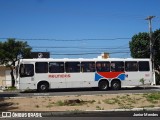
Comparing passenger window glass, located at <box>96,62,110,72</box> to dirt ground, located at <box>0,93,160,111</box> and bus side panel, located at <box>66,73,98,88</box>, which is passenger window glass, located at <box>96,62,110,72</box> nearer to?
bus side panel, located at <box>66,73,98,88</box>

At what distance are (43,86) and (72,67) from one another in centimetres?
297

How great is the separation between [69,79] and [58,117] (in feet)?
48.4

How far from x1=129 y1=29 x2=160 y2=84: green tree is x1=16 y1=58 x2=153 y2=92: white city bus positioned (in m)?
12.0

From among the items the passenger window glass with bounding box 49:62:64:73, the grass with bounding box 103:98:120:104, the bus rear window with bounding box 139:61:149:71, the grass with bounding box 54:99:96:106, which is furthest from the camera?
the bus rear window with bounding box 139:61:149:71

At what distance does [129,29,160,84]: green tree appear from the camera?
1714 inches

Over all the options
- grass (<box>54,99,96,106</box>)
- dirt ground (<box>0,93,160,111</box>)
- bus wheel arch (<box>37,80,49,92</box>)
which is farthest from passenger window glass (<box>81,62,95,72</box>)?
grass (<box>54,99,96,106</box>)

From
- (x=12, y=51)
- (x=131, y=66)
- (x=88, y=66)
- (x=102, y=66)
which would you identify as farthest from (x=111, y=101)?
(x=12, y=51)

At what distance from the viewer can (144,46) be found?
43938mm

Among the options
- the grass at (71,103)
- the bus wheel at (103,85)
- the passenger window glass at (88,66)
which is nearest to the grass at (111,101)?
the grass at (71,103)

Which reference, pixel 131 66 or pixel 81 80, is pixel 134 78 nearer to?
pixel 131 66

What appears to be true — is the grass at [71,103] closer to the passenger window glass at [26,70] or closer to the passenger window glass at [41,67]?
the passenger window glass at [26,70]

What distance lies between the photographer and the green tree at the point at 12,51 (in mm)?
39562

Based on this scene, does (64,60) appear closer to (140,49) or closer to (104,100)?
(104,100)

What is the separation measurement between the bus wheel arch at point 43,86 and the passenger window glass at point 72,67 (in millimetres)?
2133
